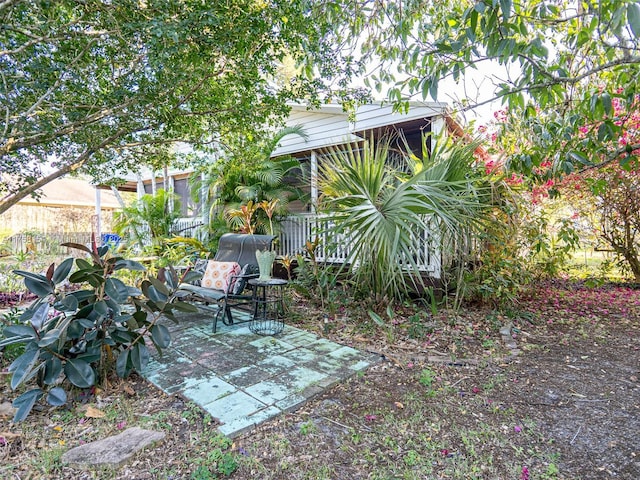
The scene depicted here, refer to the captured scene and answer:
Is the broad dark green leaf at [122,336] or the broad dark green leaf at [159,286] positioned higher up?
the broad dark green leaf at [159,286]

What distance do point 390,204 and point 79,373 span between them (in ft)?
9.93

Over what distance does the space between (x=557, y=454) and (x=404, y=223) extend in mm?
2067

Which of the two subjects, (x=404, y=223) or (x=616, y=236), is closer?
(x=404, y=223)

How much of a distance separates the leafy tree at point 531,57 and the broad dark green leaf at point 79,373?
122 inches

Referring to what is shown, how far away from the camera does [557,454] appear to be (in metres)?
2.05

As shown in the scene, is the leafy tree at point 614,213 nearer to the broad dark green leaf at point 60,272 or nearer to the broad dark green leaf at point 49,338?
the broad dark green leaf at point 60,272

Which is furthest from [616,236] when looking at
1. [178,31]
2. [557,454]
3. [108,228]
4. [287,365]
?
[108,228]

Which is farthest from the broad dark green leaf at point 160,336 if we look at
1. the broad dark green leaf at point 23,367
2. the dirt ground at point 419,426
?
the broad dark green leaf at point 23,367

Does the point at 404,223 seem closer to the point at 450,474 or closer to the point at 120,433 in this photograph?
the point at 450,474

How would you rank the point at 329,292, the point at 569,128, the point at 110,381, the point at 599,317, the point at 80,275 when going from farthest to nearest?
the point at 329,292 < the point at 599,317 < the point at 569,128 < the point at 110,381 < the point at 80,275

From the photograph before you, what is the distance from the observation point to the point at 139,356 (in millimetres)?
2914

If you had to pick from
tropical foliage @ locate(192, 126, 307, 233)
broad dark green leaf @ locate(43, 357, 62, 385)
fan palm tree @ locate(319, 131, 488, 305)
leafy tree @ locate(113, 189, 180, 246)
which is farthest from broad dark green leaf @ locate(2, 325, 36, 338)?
leafy tree @ locate(113, 189, 180, 246)

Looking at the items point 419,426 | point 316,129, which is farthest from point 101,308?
point 316,129

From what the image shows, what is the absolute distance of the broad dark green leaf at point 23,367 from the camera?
2295 millimetres
